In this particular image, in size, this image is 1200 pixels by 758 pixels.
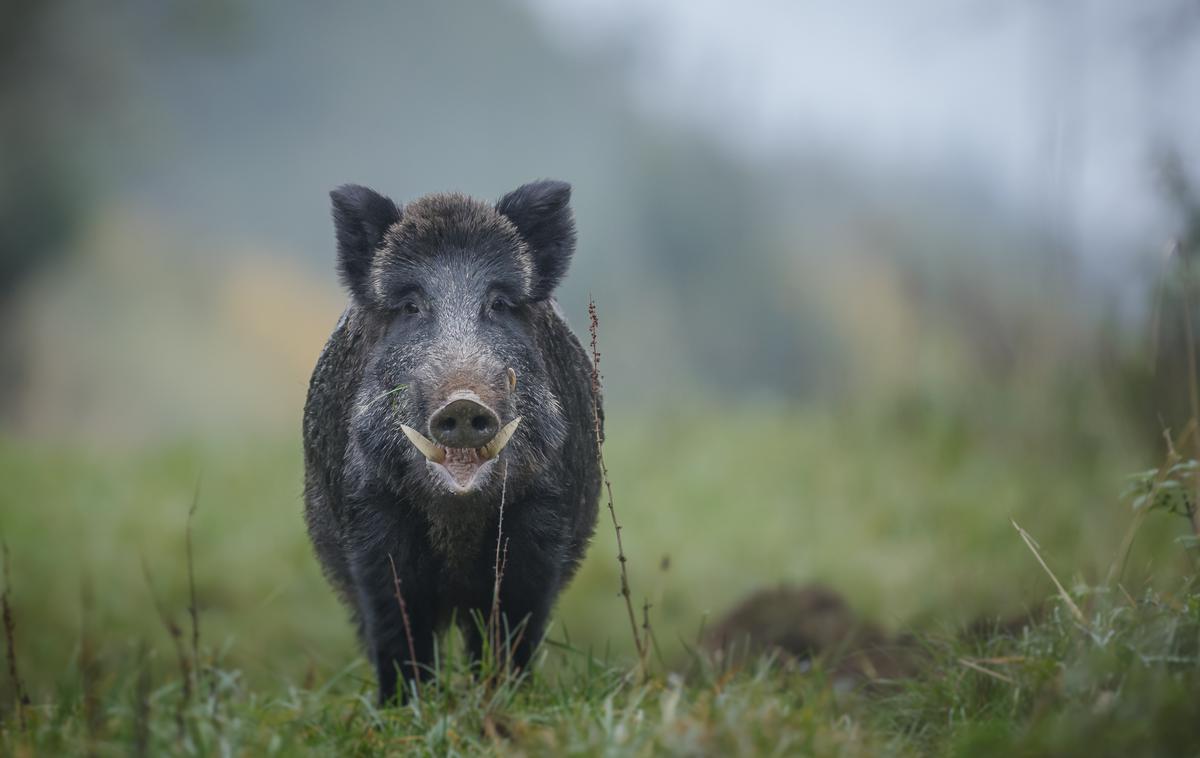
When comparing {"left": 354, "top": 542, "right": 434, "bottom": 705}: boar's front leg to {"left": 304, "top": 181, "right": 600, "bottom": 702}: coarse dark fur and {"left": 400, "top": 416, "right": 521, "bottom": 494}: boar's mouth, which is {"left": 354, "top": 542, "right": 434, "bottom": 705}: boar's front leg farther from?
{"left": 400, "top": 416, "right": 521, "bottom": 494}: boar's mouth

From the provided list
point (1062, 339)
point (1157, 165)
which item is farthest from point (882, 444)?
point (1157, 165)

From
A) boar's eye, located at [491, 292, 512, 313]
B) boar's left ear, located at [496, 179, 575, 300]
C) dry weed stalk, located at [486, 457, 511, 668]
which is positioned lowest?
dry weed stalk, located at [486, 457, 511, 668]

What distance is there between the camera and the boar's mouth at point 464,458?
9.58ft

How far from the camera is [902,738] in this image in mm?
3078

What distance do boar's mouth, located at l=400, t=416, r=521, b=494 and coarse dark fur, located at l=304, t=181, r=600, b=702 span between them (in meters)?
0.22

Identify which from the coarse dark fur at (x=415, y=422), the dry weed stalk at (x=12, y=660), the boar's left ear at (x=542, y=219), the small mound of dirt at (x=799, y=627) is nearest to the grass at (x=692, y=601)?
the dry weed stalk at (x=12, y=660)

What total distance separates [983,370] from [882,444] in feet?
5.39

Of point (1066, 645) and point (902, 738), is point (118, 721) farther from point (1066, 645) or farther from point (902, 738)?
point (1066, 645)

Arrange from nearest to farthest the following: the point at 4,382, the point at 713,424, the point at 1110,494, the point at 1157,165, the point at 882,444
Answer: the point at 1157,165 < the point at 1110,494 < the point at 882,444 < the point at 713,424 < the point at 4,382

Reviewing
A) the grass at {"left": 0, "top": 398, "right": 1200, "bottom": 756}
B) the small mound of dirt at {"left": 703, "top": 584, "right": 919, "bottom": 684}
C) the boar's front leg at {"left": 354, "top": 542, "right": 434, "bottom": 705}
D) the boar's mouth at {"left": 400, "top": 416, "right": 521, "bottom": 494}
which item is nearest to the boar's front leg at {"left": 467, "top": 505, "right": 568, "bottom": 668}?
the grass at {"left": 0, "top": 398, "right": 1200, "bottom": 756}

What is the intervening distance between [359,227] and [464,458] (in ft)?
3.40

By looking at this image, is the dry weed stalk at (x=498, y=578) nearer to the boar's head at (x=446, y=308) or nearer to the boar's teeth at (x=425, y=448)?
the boar's head at (x=446, y=308)

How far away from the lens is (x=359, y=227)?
11.4ft

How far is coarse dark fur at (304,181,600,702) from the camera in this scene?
3.34 metres
